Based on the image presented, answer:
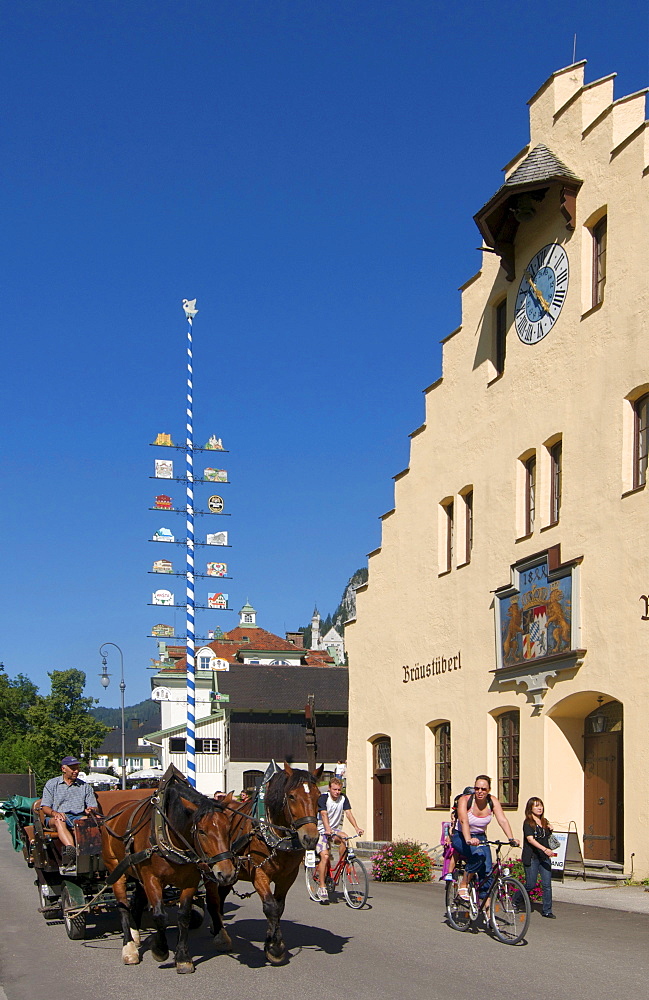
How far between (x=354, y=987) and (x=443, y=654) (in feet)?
55.9

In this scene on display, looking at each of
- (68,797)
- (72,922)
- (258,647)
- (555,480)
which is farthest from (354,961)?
(258,647)

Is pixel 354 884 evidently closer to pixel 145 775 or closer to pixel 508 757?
pixel 508 757

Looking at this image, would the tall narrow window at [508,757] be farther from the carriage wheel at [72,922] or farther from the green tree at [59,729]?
the green tree at [59,729]

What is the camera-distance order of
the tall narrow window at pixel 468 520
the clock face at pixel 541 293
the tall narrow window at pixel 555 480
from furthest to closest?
the tall narrow window at pixel 468 520 < the clock face at pixel 541 293 < the tall narrow window at pixel 555 480

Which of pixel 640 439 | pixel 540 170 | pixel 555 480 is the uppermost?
pixel 540 170

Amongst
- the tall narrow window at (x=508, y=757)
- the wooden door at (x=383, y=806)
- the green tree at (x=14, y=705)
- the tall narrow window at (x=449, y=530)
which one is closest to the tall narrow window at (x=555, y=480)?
the tall narrow window at (x=508, y=757)

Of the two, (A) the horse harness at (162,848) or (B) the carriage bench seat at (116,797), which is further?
(B) the carriage bench seat at (116,797)

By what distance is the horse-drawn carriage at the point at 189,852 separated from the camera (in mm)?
10461

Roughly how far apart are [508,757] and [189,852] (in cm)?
1366

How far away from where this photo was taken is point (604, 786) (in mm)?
20406

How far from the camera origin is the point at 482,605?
80.5 ft

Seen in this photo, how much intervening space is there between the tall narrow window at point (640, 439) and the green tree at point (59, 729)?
68.7m

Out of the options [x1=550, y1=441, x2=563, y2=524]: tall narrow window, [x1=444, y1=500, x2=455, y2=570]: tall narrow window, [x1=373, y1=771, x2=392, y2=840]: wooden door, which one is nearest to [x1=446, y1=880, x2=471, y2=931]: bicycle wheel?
[x1=550, y1=441, x2=563, y2=524]: tall narrow window

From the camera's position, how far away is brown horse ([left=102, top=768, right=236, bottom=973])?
10.3 m
